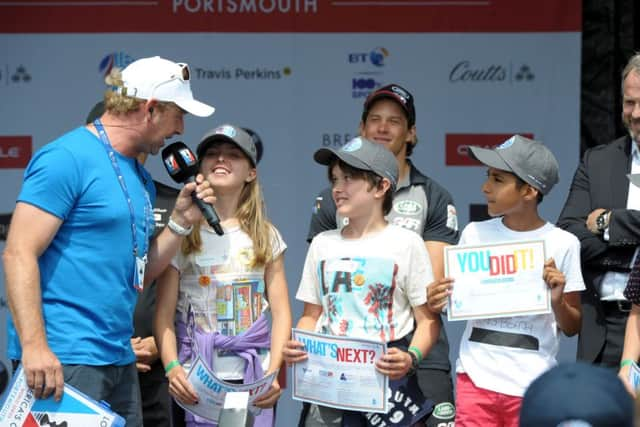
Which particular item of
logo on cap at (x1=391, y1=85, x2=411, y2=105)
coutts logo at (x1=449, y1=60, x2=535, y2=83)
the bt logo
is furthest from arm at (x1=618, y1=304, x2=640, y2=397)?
the bt logo

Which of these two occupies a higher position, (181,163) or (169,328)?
(181,163)

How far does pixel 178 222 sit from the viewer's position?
12.1 ft

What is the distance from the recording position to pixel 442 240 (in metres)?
4.11

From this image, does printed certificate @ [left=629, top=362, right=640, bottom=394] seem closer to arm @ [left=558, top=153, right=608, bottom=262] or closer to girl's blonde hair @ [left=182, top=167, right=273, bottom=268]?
arm @ [left=558, top=153, right=608, bottom=262]

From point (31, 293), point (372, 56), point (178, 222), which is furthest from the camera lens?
point (372, 56)

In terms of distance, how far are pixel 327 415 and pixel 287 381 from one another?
2221 millimetres

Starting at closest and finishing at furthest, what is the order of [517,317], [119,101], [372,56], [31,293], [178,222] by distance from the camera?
[31,293], [119,101], [178,222], [517,317], [372,56]

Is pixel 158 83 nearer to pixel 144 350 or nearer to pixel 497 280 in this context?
pixel 144 350

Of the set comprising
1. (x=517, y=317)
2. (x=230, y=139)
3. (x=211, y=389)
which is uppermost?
(x=230, y=139)

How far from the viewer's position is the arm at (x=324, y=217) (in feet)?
13.8

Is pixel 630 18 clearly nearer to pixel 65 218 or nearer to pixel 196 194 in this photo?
pixel 196 194

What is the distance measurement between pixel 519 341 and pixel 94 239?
146 centimetres

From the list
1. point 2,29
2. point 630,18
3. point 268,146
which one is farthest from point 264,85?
point 630,18

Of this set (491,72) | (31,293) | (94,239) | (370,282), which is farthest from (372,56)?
(31,293)
